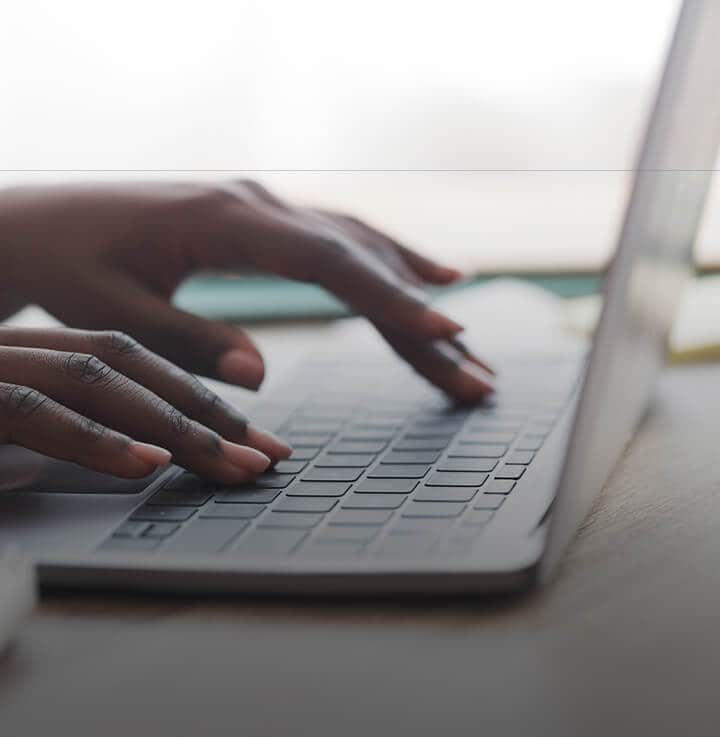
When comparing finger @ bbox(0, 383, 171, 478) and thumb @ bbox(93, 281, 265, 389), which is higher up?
finger @ bbox(0, 383, 171, 478)

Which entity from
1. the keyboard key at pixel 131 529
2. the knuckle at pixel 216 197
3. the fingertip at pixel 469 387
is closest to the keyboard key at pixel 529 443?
the fingertip at pixel 469 387

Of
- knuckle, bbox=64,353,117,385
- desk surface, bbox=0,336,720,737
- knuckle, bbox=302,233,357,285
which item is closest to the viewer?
desk surface, bbox=0,336,720,737

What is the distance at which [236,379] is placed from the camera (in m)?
0.60

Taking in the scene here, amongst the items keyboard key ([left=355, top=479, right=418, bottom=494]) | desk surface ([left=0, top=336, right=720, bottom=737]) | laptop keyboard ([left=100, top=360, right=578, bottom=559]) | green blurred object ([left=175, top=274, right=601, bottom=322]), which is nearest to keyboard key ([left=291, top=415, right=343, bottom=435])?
laptop keyboard ([left=100, top=360, right=578, bottom=559])

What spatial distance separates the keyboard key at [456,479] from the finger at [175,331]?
6.2 inches

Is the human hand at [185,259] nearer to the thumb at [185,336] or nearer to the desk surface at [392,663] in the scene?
the thumb at [185,336]

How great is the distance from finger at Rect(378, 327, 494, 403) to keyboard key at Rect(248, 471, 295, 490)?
197 mm

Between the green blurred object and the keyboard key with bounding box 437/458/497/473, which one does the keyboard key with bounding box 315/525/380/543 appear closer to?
the keyboard key with bounding box 437/458/497/473

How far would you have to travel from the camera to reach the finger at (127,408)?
0.47 meters

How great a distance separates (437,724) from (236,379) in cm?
35

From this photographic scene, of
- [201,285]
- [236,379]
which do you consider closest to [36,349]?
[236,379]

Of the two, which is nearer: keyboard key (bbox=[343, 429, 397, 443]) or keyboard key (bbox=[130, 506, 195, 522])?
keyboard key (bbox=[130, 506, 195, 522])

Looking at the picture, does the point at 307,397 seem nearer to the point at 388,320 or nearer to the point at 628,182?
the point at 388,320

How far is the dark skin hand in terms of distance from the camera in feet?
1.54
